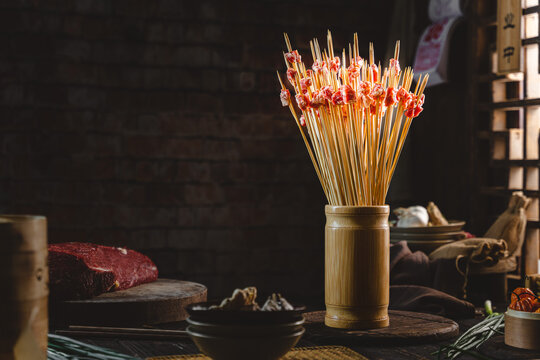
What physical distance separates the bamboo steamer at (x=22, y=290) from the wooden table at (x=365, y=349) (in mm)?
581

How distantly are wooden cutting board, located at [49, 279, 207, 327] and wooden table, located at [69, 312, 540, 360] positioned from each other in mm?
213

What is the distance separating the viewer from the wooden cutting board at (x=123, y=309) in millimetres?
1851

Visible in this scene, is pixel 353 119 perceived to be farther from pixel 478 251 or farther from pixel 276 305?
pixel 478 251

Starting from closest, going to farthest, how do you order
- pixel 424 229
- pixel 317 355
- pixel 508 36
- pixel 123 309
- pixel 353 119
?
1. pixel 317 355
2. pixel 353 119
3. pixel 123 309
4. pixel 424 229
5. pixel 508 36

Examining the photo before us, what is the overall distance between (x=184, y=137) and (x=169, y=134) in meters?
0.10

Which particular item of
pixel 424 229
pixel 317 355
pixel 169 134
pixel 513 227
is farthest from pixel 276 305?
pixel 169 134

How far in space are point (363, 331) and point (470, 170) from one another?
2123 millimetres

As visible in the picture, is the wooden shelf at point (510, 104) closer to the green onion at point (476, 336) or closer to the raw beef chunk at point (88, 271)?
the green onion at point (476, 336)

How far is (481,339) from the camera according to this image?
62.3 inches

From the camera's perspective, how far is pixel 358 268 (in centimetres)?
169

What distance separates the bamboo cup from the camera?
66.6 inches

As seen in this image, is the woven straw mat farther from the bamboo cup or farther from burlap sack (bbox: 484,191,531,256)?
burlap sack (bbox: 484,191,531,256)

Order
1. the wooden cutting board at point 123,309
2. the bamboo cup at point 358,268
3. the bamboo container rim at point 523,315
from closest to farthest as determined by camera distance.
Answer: the bamboo container rim at point 523,315 < the bamboo cup at point 358,268 < the wooden cutting board at point 123,309

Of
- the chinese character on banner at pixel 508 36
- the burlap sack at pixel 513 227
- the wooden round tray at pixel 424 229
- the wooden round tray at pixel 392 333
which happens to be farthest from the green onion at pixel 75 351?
the chinese character on banner at pixel 508 36
